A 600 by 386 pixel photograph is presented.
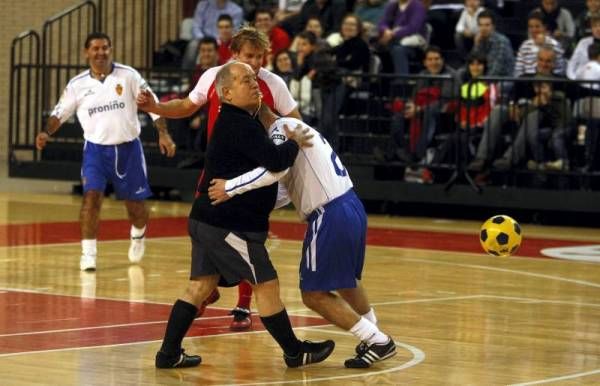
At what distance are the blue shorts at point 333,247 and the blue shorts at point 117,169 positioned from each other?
5984 mm

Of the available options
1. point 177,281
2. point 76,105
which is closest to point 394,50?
point 76,105

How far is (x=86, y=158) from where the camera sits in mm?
15117

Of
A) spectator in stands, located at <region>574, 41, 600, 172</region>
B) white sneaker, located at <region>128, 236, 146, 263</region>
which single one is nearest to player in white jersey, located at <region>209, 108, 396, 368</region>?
white sneaker, located at <region>128, 236, 146, 263</region>

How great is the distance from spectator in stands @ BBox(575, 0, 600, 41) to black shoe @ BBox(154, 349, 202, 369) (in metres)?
13.3

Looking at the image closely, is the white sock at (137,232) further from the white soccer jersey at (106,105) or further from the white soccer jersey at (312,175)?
the white soccer jersey at (312,175)

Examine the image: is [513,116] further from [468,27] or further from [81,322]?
[81,322]

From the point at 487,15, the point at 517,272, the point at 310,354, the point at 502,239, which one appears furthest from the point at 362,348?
the point at 487,15

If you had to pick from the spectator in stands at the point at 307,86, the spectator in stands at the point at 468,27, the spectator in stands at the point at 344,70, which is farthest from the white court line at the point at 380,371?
the spectator in stands at the point at 468,27

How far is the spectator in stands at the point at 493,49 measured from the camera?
68.9ft

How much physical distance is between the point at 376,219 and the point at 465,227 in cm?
149

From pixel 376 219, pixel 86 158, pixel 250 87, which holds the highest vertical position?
pixel 250 87

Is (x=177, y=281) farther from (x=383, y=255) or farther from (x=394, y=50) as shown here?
(x=394, y=50)

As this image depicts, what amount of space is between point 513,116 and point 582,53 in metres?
1.26

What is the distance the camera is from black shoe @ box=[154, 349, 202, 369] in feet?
30.0
